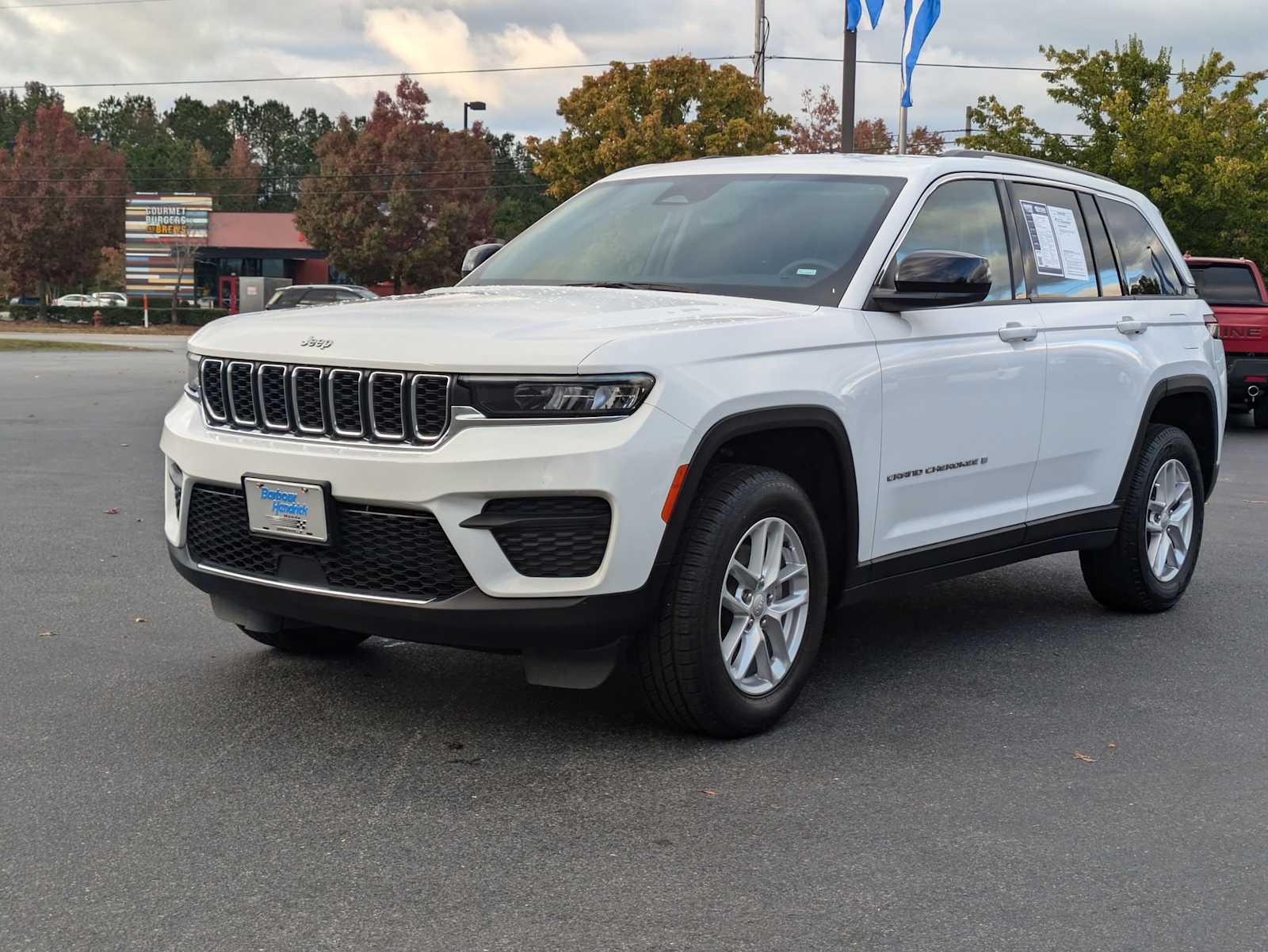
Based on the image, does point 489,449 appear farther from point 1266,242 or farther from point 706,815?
point 1266,242

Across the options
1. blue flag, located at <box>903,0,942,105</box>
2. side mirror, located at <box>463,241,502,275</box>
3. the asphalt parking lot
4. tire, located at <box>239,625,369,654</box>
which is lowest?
the asphalt parking lot

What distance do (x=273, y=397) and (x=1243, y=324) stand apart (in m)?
15.1

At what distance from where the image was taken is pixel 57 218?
2581 inches

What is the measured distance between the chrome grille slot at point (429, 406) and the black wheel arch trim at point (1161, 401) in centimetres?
355

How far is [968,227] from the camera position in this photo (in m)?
5.88

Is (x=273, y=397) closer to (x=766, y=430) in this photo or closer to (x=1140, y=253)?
(x=766, y=430)

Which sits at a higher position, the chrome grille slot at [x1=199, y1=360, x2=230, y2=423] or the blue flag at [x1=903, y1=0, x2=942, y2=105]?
the blue flag at [x1=903, y1=0, x2=942, y2=105]

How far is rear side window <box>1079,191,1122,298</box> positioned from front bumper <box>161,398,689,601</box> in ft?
10.2

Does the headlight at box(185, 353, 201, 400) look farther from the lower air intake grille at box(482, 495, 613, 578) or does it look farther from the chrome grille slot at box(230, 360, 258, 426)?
the lower air intake grille at box(482, 495, 613, 578)

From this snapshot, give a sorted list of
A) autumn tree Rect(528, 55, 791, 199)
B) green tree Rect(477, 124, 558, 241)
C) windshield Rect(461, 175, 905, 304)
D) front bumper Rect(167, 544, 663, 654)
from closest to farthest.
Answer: front bumper Rect(167, 544, 663, 654) < windshield Rect(461, 175, 905, 304) < autumn tree Rect(528, 55, 791, 199) < green tree Rect(477, 124, 558, 241)

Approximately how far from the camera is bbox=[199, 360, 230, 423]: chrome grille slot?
4750 mm

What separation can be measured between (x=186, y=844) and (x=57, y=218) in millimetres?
67208

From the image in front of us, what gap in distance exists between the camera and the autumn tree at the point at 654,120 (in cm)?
3681

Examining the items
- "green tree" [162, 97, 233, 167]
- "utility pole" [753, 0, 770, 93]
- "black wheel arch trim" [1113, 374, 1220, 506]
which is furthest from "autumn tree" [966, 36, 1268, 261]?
"green tree" [162, 97, 233, 167]
